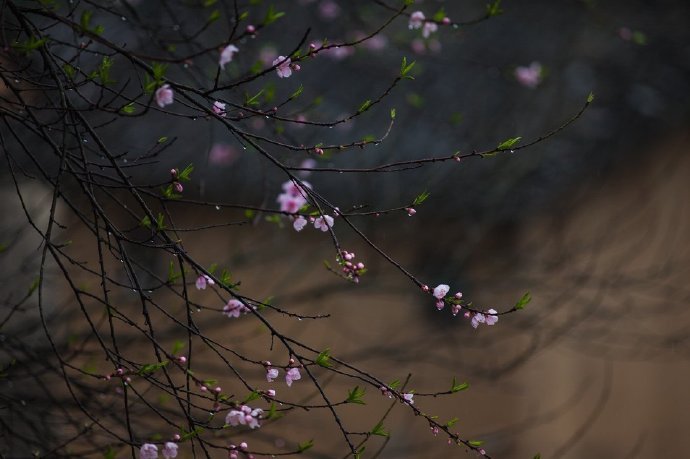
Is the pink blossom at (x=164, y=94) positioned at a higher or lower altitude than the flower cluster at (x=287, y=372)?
higher

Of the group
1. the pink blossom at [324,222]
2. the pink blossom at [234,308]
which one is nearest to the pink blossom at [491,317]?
the pink blossom at [324,222]

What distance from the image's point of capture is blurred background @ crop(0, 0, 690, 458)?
5914mm

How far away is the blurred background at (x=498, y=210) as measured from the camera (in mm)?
5914

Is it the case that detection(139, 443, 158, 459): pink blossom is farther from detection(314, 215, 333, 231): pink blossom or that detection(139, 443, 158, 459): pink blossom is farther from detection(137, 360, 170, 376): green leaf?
detection(314, 215, 333, 231): pink blossom

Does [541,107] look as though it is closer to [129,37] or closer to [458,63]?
[458,63]

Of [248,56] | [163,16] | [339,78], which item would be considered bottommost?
[248,56]

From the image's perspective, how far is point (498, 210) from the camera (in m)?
6.34

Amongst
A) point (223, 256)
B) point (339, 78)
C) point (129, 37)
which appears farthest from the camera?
point (223, 256)

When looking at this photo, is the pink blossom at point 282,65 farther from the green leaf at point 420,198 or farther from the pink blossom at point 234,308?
the pink blossom at point 234,308

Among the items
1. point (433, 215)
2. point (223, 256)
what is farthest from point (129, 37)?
point (433, 215)

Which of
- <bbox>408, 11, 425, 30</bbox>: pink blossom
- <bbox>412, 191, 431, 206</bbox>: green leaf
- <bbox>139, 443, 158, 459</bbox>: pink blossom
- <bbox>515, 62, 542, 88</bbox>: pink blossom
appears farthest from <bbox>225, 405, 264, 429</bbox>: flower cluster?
<bbox>515, 62, 542, 88</bbox>: pink blossom

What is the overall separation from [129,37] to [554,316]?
453 centimetres

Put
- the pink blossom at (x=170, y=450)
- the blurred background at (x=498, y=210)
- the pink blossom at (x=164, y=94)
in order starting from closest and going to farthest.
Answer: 1. the pink blossom at (x=164, y=94)
2. the pink blossom at (x=170, y=450)
3. the blurred background at (x=498, y=210)

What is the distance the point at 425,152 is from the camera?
7051 mm
